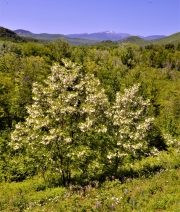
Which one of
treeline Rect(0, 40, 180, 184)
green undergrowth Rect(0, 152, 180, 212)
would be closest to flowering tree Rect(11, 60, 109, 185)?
treeline Rect(0, 40, 180, 184)

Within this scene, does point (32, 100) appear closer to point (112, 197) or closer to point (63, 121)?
point (63, 121)

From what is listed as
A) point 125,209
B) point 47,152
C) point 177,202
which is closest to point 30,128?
point 47,152

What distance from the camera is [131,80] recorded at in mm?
52094

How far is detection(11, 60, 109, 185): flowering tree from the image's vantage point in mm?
17766

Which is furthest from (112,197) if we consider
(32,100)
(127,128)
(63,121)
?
(32,100)

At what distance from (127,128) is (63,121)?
470 cm

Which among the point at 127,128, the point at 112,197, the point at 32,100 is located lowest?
the point at 112,197

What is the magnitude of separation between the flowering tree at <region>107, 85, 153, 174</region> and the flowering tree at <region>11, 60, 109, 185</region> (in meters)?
1.15

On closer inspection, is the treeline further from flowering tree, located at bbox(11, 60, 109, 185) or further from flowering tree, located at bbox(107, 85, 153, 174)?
flowering tree, located at bbox(107, 85, 153, 174)

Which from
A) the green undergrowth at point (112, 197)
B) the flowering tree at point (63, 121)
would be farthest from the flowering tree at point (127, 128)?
the green undergrowth at point (112, 197)

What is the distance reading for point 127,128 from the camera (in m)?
18.8

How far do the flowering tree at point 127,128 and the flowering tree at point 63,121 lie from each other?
1151 millimetres

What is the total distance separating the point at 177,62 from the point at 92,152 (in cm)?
13941

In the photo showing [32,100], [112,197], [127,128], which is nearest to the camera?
[112,197]
